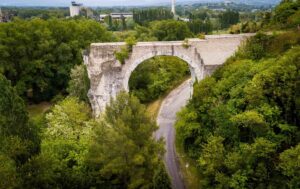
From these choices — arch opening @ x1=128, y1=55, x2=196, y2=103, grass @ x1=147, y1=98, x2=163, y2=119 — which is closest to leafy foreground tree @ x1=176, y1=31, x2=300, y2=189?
grass @ x1=147, y1=98, x2=163, y2=119

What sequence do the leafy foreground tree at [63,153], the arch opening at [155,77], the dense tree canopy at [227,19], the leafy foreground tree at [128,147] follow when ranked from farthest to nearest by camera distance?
the dense tree canopy at [227,19] → the arch opening at [155,77] → the leafy foreground tree at [128,147] → the leafy foreground tree at [63,153]

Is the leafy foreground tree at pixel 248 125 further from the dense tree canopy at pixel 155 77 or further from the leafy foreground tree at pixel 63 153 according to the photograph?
the dense tree canopy at pixel 155 77

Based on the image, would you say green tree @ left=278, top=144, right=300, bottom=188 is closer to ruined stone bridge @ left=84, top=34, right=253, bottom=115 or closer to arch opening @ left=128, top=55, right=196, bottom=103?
ruined stone bridge @ left=84, top=34, right=253, bottom=115

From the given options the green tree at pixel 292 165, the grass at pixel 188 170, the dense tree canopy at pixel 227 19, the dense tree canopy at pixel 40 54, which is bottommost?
the grass at pixel 188 170

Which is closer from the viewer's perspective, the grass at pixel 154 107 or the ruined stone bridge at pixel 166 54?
the ruined stone bridge at pixel 166 54

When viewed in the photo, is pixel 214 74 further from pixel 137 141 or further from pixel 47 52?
pixel 47 52

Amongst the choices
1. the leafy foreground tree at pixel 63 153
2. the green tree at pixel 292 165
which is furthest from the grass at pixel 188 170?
Result: the green tree at pixel 292 165

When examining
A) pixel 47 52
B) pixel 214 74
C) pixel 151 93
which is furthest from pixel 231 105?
pixel 47 52

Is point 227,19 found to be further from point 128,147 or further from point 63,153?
point 128,147
